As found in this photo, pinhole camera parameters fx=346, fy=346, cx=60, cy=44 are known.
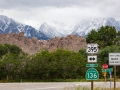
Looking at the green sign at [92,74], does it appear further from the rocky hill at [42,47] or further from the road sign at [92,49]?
the rocky hill at [42,47]

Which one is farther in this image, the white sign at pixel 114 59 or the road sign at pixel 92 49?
the white sign at pixel 114 59

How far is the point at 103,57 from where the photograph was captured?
259 feet

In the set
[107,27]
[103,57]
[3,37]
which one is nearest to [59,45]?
[3,37]

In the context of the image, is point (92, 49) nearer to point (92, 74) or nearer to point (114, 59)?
point (92, 74)

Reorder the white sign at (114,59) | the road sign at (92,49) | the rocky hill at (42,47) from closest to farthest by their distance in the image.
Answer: the road sign at (92,49), the white sign at (114,59), the rocky hill at (42,47)

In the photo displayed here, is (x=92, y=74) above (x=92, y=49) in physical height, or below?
below

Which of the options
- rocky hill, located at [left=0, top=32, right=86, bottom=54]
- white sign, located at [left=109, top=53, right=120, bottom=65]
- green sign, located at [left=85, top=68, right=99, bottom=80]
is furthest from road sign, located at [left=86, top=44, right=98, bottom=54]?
rocky hill, located at [left=0, top=32, right=86, bottom=54]

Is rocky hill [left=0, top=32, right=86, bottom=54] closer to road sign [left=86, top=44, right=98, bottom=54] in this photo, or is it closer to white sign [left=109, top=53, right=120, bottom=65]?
white sign [left=109, top=53, right=120, bottom=65]

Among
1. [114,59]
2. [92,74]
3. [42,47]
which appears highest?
[42,47]

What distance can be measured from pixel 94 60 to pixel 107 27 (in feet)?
280

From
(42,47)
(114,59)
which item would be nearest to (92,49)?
(114,59)

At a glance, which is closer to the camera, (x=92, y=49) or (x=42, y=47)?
(x=92, y=49)

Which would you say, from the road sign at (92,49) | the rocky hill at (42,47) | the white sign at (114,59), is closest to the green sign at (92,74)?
the road sign at (92,49)

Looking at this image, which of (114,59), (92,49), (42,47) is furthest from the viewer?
(42,47)
